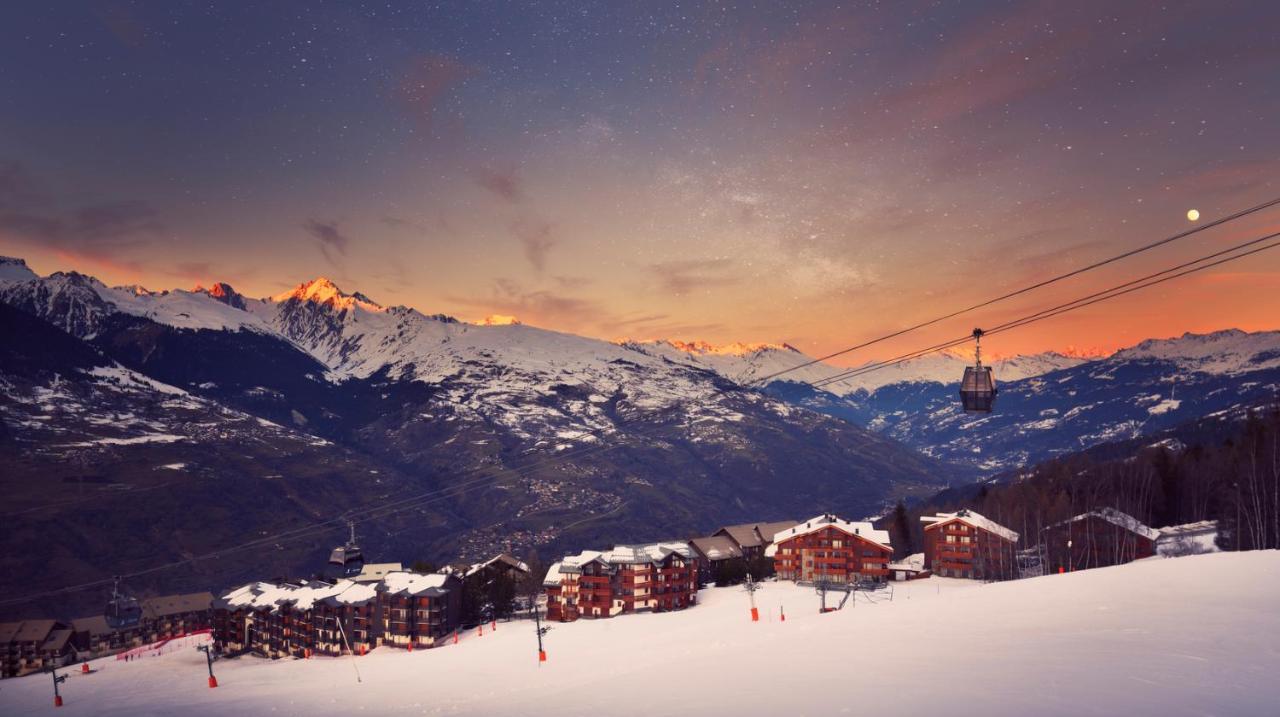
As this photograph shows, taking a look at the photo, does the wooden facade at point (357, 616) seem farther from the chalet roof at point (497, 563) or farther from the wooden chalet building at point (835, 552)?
the wooden chalet building at point (835, 552)

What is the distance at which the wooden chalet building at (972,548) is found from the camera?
101 m

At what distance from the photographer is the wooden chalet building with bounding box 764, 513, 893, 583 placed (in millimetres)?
106500

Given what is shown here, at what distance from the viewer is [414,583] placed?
3971 inches

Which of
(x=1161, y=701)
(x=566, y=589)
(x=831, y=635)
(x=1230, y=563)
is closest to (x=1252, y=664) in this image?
(x=1161, y=701)

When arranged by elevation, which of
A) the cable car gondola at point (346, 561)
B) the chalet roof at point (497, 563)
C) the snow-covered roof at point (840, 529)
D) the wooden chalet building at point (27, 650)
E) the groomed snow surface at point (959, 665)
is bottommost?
the wooden chalet building at point (27, 650)

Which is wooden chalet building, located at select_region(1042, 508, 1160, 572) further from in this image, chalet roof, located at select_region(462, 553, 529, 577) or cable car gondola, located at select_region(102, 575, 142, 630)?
cable car gondola, located at select_region(102, 575, 142, 630)

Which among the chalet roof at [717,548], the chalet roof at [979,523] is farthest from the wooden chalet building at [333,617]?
the chalet roof at [979,523]

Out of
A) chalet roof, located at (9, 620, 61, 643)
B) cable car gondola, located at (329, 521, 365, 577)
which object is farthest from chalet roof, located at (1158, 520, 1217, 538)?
chalet roof, located at (9, 620, 61, 643)

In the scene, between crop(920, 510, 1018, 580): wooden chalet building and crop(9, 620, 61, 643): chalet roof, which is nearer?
crop(920, 510, 1018, 580): wooden chalet building

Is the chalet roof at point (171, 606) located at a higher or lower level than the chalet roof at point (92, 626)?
higher

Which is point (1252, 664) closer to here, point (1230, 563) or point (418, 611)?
point (1230, 563)

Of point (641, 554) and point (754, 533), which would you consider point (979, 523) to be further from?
point (641, 554)

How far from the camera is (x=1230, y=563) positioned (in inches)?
1539

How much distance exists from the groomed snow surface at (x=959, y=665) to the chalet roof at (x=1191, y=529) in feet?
255
